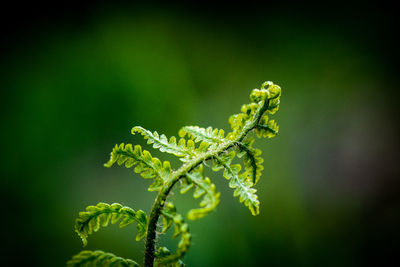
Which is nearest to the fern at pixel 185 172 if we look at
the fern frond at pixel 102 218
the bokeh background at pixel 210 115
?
the fern frond at pixel 102 218

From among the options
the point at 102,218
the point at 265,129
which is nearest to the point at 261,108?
the point at 265,129

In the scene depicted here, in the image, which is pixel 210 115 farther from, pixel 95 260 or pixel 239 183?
pixel 95 260

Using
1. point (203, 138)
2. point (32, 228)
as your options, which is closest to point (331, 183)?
point (203, 138)

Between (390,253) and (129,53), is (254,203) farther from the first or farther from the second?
(129,53)

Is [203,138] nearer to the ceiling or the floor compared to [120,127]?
nearer to the floor

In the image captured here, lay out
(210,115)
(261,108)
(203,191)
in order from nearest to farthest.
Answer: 1. (203,191)
2. (261,108)
3. (210,115)

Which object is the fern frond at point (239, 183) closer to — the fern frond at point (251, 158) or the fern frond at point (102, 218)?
the fern frond at point (251, 158)
